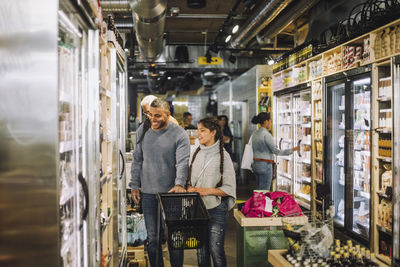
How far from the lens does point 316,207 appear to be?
632 cm

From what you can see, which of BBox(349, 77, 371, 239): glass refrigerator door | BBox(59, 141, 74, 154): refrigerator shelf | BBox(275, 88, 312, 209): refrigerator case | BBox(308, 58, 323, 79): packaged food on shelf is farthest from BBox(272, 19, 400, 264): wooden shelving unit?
BBox(59, 141, 74, 154): refrigerator shelf

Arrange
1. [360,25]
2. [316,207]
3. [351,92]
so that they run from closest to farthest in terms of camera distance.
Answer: [360,25] → [351,92] → [316,207]

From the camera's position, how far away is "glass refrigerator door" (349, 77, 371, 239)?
4945mm

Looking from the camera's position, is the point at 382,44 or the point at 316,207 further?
the point at 316,207

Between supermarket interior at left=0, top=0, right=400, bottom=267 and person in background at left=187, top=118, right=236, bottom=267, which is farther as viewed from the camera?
person in background at left=187, top=118, right=236, bottom=267

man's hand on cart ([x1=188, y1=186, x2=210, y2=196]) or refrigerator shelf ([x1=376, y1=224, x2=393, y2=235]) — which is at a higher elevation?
man's hand on cart ([x1=188, y1=186, x2=210, y2=196])

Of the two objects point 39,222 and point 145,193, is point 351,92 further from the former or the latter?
point 39,222

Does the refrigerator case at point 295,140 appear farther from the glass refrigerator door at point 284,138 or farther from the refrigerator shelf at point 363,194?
the refrigerator shelf at point 363,194

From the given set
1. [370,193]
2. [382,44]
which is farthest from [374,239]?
[382,44]

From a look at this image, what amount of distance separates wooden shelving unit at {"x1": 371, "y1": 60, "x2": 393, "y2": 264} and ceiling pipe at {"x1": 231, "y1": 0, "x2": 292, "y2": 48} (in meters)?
1.72

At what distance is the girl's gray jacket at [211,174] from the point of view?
3.45 m

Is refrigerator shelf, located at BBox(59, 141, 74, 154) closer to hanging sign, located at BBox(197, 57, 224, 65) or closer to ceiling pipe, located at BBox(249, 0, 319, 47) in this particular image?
ceiling pipe, located at BBox(249, 0, 319, 47)

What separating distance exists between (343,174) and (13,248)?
508 cm

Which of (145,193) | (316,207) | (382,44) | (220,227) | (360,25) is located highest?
(360,25)
